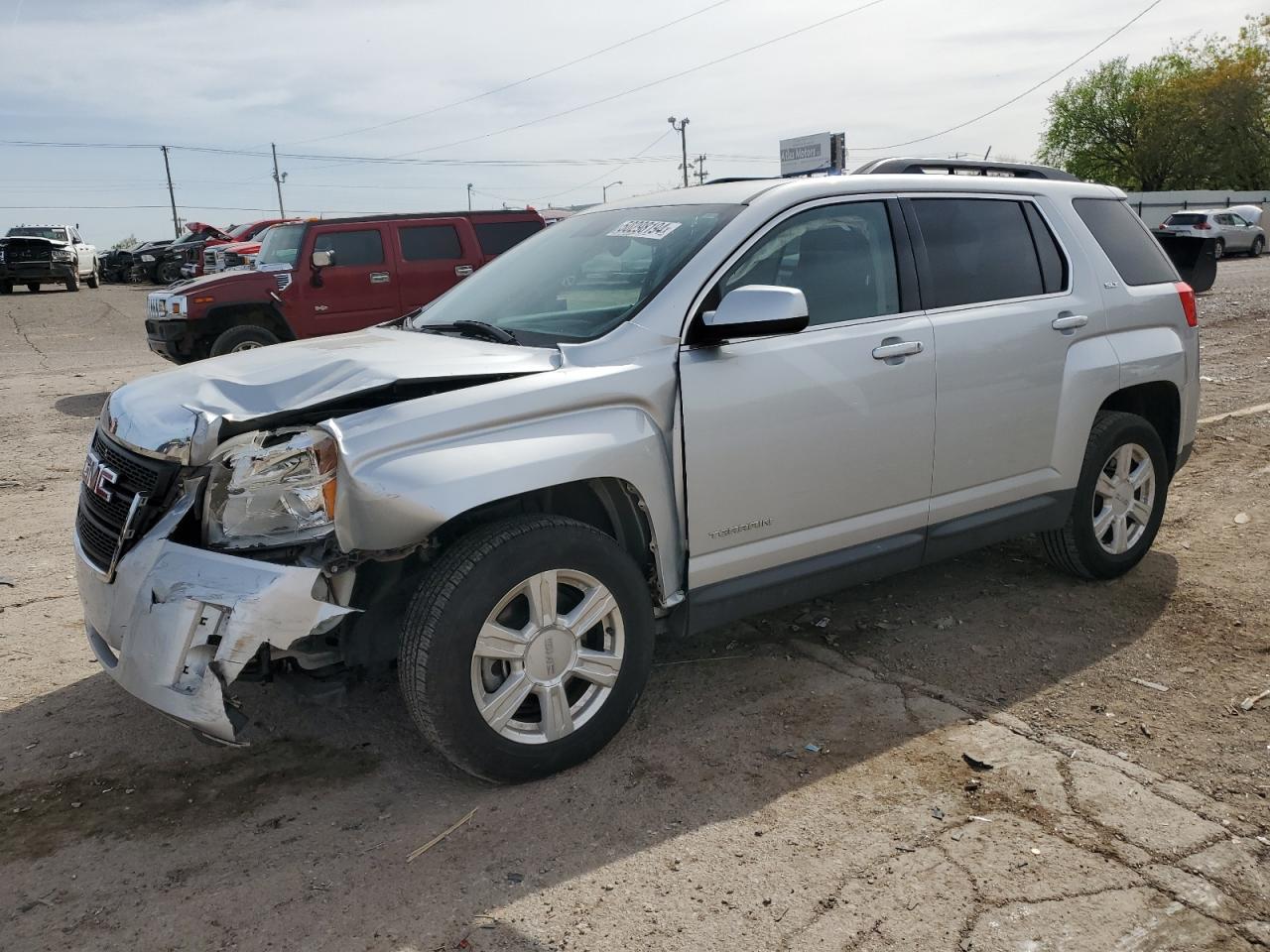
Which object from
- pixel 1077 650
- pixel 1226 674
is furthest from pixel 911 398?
pixel 1226 674

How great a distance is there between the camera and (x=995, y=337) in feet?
14.0

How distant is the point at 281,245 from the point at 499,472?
32.7ft

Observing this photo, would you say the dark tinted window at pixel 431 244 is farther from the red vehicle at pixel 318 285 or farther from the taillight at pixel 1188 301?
the taillight at pixel 1188 301

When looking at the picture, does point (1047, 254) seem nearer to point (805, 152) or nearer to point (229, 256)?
point (229, 256)

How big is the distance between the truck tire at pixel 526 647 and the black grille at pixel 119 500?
0.83 metres

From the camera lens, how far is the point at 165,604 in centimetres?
294

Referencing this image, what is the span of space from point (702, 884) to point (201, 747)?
1.87 m

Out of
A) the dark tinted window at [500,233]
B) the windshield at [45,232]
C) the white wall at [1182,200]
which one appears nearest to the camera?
the dark tinted window at [500,233]

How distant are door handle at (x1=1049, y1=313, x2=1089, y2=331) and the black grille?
3493mm

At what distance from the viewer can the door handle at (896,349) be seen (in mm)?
3922

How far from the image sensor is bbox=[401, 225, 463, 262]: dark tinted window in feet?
39.2

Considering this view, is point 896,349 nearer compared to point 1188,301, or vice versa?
point 896,349

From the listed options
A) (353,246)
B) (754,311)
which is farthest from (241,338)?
(754,311)

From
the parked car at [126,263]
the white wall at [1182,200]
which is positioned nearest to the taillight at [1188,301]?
the parked car at [126,263]
